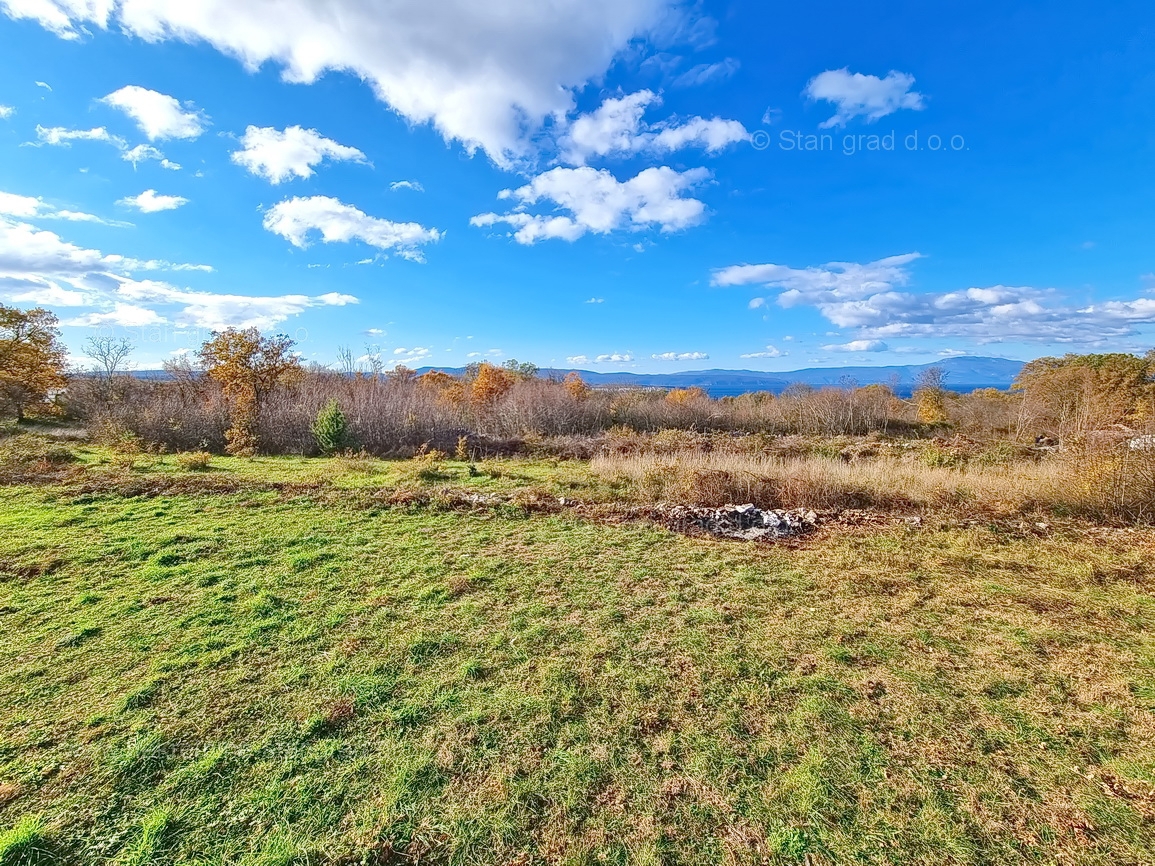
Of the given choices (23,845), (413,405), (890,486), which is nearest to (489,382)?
(413,405)

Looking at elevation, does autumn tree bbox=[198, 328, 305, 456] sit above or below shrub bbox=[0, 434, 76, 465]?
above

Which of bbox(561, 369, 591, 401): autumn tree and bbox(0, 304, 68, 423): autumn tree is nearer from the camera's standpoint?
bbox(0, 304, 68, 423): autumn tree

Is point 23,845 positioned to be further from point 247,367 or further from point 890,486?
point 247,367

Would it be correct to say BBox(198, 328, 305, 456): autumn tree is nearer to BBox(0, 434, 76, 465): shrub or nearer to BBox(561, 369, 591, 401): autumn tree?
BBox(0, 434, 76, 465): shrub

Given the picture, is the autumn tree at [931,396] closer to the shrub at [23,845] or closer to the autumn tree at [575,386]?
the autumn tree at [575,386]

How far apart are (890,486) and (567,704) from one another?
32.0ft

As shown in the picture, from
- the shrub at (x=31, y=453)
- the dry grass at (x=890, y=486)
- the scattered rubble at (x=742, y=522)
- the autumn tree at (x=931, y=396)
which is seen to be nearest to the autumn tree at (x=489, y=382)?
the shrub at (x=31, y=453)

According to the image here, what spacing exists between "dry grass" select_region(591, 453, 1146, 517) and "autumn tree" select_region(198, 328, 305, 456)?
1847 cm

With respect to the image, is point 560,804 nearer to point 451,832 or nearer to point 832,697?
point 451,832

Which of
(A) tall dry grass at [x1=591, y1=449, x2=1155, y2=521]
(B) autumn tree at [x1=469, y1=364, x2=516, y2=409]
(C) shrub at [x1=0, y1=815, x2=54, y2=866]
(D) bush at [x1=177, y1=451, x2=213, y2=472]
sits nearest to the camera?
(C) shrub at [x1=0, y1=815, x2=54, y2=866]

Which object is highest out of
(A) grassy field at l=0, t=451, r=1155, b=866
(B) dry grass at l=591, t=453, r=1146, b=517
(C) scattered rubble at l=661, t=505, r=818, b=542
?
(B) dry grass at l=591, t=453, r=1146, b=517

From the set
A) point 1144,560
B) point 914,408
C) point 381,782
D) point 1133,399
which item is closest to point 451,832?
point 381,782

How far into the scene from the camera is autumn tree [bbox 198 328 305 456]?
21.0 meters

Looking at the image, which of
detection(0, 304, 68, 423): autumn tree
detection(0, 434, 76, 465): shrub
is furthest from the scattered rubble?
detection(0, 304, 68, 423): autumn tree
